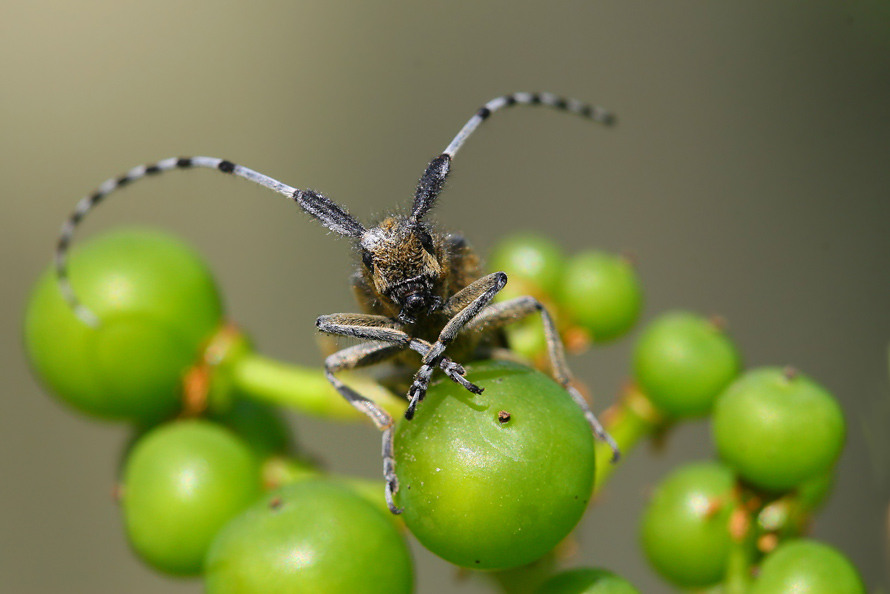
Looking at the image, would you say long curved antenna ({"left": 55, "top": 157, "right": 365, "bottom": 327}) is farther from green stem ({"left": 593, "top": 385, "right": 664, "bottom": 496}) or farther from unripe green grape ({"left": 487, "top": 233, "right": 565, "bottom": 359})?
green stem ({"left": 593, "top": 385, "right": 664, "bottom": 496})

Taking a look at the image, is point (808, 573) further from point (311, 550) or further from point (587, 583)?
point (311, 550)

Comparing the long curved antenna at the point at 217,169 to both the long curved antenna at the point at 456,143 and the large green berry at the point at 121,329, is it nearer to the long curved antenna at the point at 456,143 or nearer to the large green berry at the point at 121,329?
the large green berry at the point at 121,329

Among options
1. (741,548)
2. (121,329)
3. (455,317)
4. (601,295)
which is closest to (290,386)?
(121,329)

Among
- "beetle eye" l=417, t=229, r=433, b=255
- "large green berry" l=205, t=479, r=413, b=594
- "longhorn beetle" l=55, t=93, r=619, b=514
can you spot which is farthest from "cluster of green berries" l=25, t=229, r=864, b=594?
"beetle eye" l=417, t=229, r=433, b=255

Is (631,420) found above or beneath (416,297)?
beneath

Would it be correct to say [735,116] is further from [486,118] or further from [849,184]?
[486,118]

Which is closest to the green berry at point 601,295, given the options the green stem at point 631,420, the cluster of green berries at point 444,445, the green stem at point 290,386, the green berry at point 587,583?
the cluster of green berries at point 444,445
